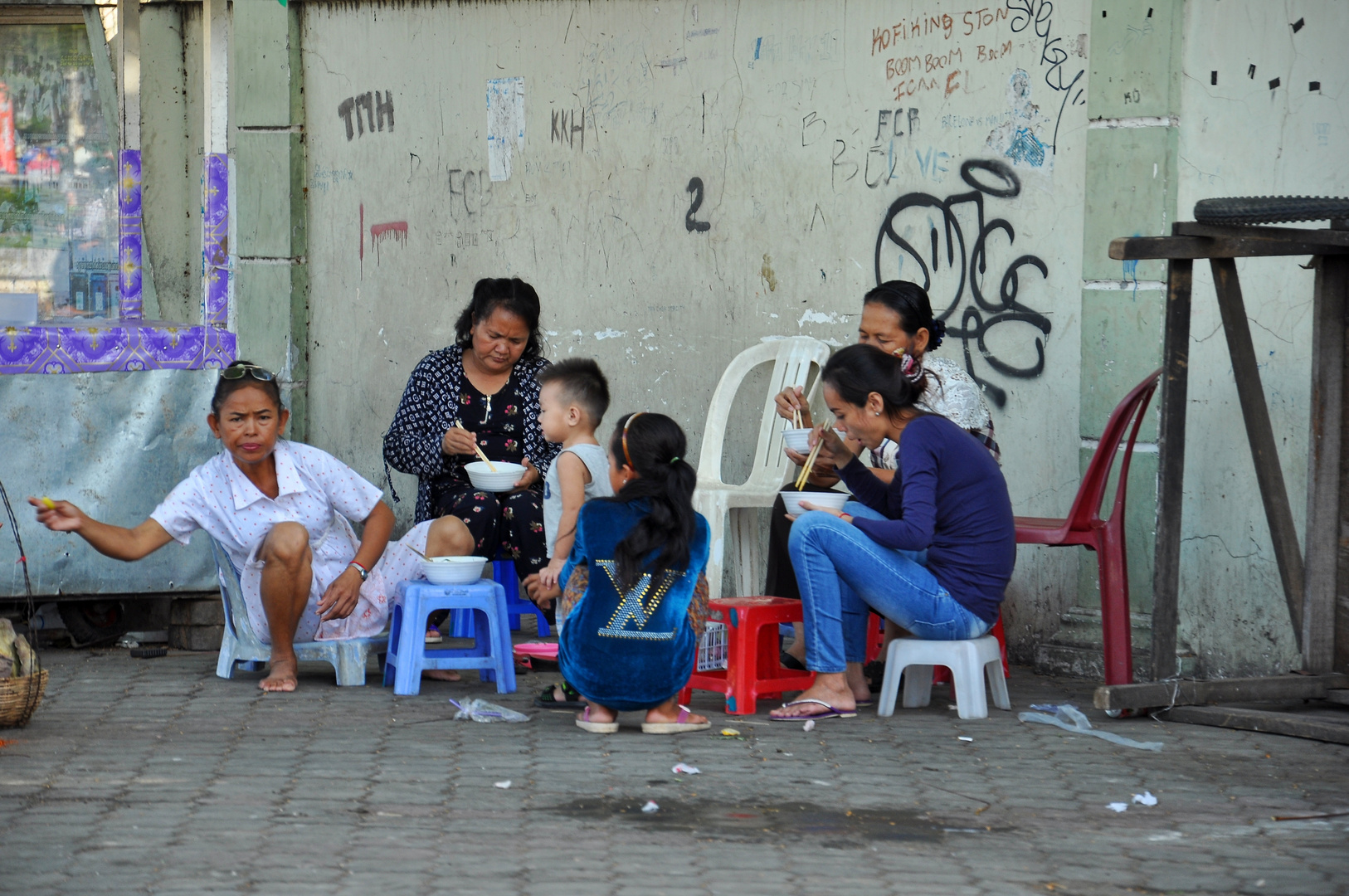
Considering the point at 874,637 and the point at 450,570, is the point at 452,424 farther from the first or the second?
the point at 874,637

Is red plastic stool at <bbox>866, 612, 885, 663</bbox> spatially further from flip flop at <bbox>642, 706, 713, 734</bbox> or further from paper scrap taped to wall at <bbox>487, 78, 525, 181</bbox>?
paper scrap taped to wall at <bbox>487, 78, 525, 181</bbox>

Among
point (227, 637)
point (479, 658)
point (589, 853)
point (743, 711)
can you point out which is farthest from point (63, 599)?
point (589, 853)

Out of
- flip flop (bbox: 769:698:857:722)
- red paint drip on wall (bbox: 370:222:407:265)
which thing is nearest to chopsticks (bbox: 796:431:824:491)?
flip flop (bbox: 769:698:857:722)

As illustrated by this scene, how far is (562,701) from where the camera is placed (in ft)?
16.1

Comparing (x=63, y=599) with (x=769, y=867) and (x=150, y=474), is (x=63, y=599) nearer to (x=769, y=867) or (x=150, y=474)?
(x=150, y=474)

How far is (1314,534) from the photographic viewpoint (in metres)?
4.72

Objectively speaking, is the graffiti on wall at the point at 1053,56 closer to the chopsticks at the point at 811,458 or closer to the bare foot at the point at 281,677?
the chopsticks at the point at 811,458

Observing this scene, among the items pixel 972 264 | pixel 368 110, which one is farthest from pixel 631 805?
pixel 368 110

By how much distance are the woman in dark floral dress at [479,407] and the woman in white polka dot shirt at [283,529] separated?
0.42m

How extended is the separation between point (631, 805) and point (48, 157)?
480 centimetres

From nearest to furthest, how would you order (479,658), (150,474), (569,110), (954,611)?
(954,611) → (479,658) → (150,474) → (569,110)

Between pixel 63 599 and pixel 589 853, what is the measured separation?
11.3 feet

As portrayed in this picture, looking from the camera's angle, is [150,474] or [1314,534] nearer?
[1314,534]

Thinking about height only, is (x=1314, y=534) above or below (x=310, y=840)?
above
